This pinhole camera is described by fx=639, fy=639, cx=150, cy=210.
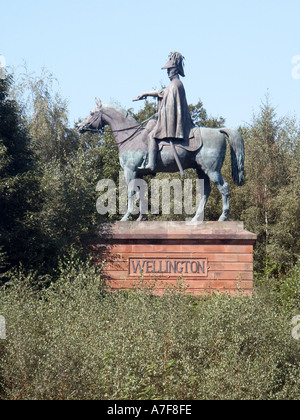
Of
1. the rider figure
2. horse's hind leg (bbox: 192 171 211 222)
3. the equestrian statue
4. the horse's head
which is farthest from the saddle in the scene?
the horse's head

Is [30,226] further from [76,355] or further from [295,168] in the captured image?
[295,168]

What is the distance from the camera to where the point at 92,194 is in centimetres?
1931

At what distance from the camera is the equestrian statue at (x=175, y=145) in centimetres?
1814

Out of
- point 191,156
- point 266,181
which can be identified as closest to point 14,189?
point 191,156

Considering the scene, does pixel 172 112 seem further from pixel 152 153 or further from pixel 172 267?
pixel 172 267

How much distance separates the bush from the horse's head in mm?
8225

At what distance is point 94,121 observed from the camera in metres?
19.0

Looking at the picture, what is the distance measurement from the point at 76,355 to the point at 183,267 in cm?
838

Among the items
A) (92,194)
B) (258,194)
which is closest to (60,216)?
(92,194)
